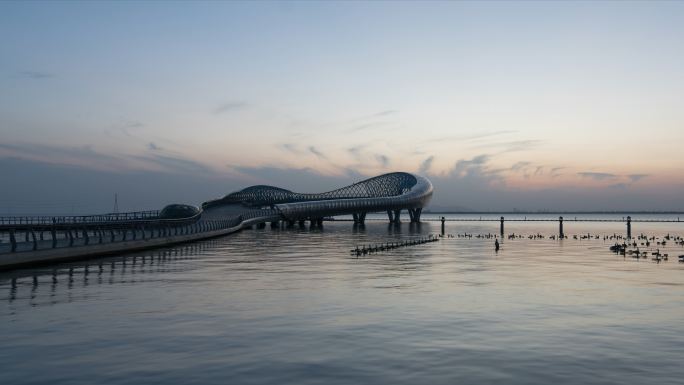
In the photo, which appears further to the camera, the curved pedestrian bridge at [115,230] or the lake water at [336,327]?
the curved pedestrian bridge at [115,230]

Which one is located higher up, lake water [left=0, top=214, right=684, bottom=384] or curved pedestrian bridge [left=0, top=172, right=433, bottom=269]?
curved pedestrian bridge [left=0, top=172, right=433, bottom=269]

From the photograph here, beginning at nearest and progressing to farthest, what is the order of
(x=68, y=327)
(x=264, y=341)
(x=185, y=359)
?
(x=185, y=359), (x=264, y=341), (x=68, y=327)

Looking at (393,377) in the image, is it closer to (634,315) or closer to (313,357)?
(313,357)

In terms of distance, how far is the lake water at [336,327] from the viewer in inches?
738

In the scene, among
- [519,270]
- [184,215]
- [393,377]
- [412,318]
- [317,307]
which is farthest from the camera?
[184,215]

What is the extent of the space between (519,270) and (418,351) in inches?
1338

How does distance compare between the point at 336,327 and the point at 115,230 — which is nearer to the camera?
the point at 336,327

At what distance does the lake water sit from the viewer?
61.5 ft

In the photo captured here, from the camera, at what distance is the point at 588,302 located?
33844 millimetres

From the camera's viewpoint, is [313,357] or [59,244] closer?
[313,357]

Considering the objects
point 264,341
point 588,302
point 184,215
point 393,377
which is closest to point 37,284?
point 264,341

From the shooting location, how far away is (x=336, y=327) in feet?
85.4

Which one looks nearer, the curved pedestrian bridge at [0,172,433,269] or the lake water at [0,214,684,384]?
the lake water at [0,214,684,384]

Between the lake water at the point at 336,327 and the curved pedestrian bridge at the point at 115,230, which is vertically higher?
the curved pedestrian bridge at the point at 115,230
